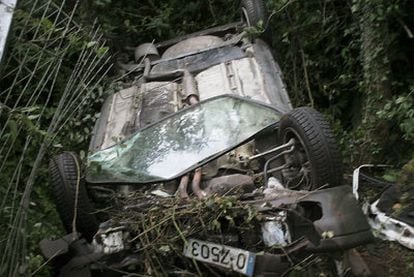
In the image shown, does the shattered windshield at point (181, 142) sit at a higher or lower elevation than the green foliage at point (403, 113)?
higher

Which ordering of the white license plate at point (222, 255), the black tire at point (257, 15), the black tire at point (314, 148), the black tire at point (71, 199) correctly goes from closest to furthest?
1. the white license plate at point (222, 255)
2. the black tire at point (314, 148)
3. the black tire at point (71, 199)
4. the black tire at point (257, 15)

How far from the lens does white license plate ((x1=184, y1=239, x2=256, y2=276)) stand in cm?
383

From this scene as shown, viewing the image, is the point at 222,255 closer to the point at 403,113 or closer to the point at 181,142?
the point at 181,142

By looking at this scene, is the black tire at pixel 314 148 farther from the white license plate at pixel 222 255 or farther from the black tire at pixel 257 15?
the black tire at pixel 257 15

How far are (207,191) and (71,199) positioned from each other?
94 centimetres

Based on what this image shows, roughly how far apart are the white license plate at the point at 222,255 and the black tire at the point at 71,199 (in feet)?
2.71

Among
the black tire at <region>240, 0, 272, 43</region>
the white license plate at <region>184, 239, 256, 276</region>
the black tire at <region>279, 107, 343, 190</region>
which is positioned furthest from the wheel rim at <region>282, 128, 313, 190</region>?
the black tire at <region>240, 0, 272, 43</region>

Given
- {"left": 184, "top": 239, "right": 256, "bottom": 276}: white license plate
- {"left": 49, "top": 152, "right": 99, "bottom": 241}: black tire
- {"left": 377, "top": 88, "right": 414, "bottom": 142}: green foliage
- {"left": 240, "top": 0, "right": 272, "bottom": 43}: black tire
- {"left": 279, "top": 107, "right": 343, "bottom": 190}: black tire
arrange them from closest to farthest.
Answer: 1. {"left": 184, "top": 239, "right": 256, "bottom": 276}: white license plate
2. {"left": 279, "top": 107, "right": 343, "bottom": 190}: black tire
3. {"left": 49, "top": 152, "right": 99, "bottom": 241}: black tire
4. {"left": 377, "top": 88, "right": 414, "bottom": 142}: green foliage
5. {"left": 240, "top": 0, "right": 272, "bottom": 43}: black tire

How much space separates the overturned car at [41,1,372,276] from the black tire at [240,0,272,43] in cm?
123

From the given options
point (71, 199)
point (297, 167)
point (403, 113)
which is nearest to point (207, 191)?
point (297, 167)

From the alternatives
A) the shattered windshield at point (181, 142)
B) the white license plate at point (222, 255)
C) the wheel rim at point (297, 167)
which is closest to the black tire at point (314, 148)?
the wheel rim at point (297, 167)

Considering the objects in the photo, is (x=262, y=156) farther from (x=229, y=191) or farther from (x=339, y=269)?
(x=339, y=269)

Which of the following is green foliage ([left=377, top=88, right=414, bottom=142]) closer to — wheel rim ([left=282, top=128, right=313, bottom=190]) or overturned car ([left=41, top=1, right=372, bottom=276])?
overturned car ([left=41, top=1, right=372, bottom=276])

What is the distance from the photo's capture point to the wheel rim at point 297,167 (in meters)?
4.52
